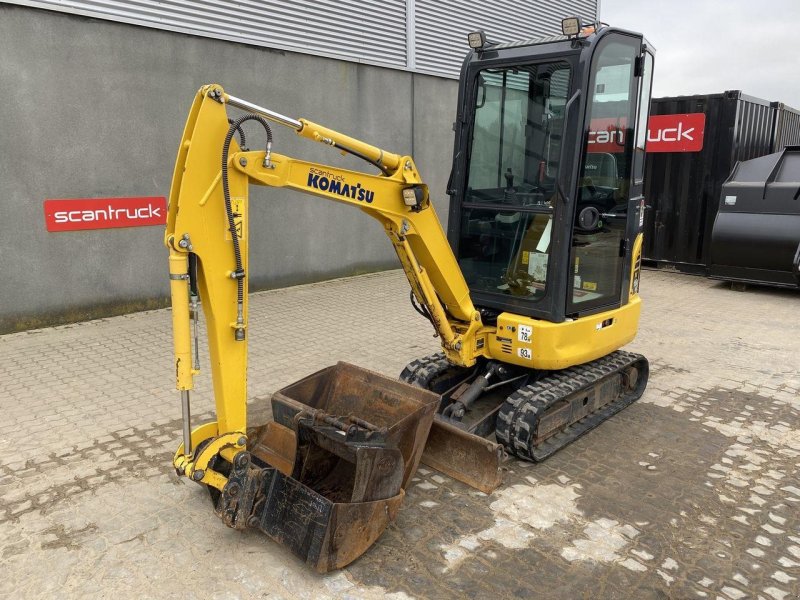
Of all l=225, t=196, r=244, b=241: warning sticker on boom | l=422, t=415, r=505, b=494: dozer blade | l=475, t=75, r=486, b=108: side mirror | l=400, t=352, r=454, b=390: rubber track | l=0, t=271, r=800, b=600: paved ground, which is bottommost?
l=0, t=271, r=800, b=600: paved ground

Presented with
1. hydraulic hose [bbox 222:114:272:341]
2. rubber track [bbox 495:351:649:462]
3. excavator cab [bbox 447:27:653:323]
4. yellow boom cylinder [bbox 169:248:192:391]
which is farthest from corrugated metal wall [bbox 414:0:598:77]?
yellow boom cylinder [bbox 169:248:192:391]

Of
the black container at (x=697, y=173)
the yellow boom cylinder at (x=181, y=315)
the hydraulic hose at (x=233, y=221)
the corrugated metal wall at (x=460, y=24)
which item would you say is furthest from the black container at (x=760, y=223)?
the yellow boom cylinder at (x=181, y=315)

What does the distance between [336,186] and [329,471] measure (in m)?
1.64

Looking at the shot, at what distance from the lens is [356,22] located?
1026 centimetres

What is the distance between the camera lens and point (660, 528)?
358 centimetres

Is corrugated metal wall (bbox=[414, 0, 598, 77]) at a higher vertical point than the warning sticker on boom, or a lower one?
higher

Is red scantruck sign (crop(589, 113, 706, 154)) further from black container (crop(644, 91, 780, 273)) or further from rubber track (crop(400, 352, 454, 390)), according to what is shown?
rubber track (crop(400, 352, 454, 390))

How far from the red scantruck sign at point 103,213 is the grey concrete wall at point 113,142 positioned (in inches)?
3.2

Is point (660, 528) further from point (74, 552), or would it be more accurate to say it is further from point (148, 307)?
point (148, 307)

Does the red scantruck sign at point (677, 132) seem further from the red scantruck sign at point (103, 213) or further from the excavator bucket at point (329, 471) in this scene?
the excavator bucket at point (329, 471)

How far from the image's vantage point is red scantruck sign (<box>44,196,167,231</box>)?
7527 mm

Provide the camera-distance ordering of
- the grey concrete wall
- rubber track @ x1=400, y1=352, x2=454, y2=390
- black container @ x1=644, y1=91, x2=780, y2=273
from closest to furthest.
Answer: rubber track @ x1=400, y1=352, x2=454, y2=390, the grey concrete wall, black container @ x1=644, y1=91, x2=780, y2=273

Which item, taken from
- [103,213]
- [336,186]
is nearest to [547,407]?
[336,186]

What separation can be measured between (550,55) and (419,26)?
771cm
